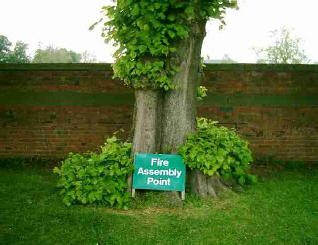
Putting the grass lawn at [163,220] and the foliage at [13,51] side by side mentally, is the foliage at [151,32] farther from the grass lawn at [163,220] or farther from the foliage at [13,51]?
the foliage at [13,51]

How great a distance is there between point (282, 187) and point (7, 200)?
427 cm

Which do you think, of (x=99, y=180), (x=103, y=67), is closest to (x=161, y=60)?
(x=99, y=180)

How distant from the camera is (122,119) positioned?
8320 millimetres

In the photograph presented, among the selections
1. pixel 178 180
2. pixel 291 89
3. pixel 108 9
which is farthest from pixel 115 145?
pixel 291 89

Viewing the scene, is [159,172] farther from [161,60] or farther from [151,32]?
[151,32]

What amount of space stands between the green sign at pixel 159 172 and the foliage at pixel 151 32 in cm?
100

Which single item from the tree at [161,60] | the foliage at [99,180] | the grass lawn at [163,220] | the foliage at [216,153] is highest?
the tree at [161,60]

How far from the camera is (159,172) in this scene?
537cm

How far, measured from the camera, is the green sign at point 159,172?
5355 mm

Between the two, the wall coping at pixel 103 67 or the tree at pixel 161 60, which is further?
the wall coping at pixel 103 67

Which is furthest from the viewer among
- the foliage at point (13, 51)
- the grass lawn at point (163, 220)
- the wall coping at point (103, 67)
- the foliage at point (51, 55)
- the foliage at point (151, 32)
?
the foliage at point (51, 55)

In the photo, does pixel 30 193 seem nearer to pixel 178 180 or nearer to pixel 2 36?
pixel 178 180

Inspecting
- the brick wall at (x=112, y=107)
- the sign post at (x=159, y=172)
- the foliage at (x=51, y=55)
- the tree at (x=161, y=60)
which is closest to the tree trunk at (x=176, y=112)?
the tree at (x=161, y=60)

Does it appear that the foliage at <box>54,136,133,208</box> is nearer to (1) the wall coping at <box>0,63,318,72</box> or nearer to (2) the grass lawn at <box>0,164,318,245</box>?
(2) the grass lawn at <box>0,164,318,245</box>
